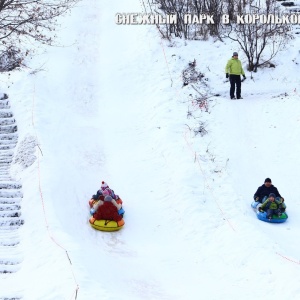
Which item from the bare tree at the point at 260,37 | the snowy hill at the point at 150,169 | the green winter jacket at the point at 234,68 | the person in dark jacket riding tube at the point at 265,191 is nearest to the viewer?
the snowy hill at the point at 150,169

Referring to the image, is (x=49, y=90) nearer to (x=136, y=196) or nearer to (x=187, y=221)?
(x=136, y=196)

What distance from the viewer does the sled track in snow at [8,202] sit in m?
10.2

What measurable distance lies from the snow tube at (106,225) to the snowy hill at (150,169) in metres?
0.18

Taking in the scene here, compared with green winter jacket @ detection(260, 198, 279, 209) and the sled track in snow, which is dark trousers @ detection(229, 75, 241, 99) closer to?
green winter jacket @ detection(260, 198, 279, 209)

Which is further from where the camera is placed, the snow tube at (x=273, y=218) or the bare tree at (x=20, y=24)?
the snow tube at (x=273, y=218)

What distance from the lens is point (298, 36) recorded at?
1969cm

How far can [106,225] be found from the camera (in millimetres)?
11531

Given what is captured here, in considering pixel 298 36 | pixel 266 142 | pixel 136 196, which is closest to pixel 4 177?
pixel 136 196

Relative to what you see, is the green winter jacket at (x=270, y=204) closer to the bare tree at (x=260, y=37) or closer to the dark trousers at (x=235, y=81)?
the dark trousers at (x=235, y=81)

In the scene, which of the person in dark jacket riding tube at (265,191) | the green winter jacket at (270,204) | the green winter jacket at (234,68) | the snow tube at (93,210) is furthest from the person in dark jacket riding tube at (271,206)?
the green winter jacket at (234,68)

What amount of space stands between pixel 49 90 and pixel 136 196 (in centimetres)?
600

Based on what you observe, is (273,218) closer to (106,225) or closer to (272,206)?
(272,206)

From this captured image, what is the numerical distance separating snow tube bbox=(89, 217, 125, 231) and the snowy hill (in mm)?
178

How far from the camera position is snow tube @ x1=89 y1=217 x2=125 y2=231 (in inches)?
454
